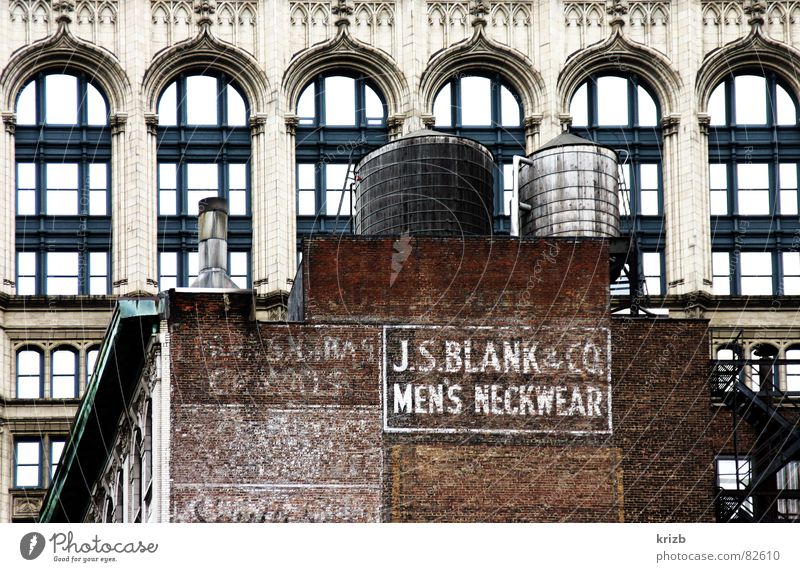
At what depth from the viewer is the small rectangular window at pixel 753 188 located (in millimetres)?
104250

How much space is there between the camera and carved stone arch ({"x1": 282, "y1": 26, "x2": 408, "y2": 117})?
4094 inches

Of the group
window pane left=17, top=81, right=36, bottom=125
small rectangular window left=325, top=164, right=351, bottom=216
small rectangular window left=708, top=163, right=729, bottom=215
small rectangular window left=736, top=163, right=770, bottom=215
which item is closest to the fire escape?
small rectangular window left=708, top=163, right=729, bottom=215

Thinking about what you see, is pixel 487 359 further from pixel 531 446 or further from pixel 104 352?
pixel 104 352

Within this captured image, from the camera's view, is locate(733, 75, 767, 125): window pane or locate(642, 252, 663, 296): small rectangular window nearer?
locate(642, 252, 663, 296): small rectangular window

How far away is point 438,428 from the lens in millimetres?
66812

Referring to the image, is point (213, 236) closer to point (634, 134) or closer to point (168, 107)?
point (168, 107)

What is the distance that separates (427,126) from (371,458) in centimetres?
3787

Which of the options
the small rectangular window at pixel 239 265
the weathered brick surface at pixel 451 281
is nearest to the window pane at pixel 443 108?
the small rectangular window at pixel 239 265

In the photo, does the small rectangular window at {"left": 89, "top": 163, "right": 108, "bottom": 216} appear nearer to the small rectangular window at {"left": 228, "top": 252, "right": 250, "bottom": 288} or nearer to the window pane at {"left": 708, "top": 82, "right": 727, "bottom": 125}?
the small rectangular window at {"left": 228, "top": 252, "right": 250, "bottom": 288}

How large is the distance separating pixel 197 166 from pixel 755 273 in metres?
19.5

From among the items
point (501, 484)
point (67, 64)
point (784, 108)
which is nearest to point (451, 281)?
point (501, 484)

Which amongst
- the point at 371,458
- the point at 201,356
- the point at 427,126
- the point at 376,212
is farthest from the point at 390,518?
the point at 427,126

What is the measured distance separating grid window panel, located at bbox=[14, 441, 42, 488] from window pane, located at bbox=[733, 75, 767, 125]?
26.9m

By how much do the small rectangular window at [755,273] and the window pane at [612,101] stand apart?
6.42 m
